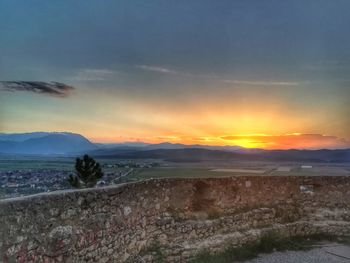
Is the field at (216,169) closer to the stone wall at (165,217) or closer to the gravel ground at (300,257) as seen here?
the stone wall at (165,217)

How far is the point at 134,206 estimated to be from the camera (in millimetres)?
8047

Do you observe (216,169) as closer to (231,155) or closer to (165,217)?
(231,155)

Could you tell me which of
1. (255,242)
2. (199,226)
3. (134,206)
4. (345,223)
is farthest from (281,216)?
(134,206)

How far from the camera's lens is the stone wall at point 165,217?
18.9 feet

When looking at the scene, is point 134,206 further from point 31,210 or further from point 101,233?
point 31,210

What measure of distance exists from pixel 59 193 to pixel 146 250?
2718mm

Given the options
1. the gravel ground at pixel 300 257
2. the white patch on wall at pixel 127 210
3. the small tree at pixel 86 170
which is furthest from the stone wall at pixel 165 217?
the small tree at pixel 86 170

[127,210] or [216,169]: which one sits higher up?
[127,210]

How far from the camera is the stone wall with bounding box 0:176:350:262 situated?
575 centimetres

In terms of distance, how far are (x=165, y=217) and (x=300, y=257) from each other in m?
3.55

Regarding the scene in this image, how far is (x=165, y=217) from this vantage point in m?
8.88

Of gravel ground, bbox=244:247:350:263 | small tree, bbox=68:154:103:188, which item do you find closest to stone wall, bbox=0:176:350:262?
gravel ground, bbox=244:247:350:263

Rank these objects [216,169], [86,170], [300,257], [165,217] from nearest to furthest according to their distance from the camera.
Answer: [165,217], [300,257], [86,170], [216,169]

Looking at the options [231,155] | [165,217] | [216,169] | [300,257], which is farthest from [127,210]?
[231,155]
